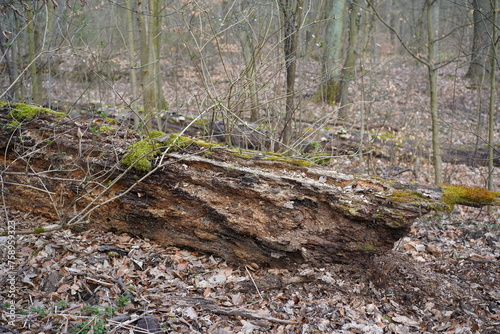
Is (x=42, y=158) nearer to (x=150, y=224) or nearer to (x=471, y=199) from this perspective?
(x=150, y=224)

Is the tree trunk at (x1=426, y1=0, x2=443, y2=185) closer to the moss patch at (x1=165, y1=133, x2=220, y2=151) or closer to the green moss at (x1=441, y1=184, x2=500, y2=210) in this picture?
the green moss at (x1=441, y1=184, x2=500, y2=210)

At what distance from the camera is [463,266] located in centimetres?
439

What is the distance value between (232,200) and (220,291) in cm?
99

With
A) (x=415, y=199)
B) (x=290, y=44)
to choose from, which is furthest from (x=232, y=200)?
(x=290, y=44)

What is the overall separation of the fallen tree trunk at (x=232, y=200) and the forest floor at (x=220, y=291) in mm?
207

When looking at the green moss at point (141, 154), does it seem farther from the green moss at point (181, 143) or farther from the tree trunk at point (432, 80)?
the tree trunk at point (432, 80)

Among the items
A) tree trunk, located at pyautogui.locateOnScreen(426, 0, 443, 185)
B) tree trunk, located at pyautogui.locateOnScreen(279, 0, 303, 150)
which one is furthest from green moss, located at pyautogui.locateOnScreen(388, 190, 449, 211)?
tree trunk, located at pyautogui.locateOnScreen(426, 0, 443, 185)

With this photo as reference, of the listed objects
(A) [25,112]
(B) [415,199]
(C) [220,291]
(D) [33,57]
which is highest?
(D) [33,57]

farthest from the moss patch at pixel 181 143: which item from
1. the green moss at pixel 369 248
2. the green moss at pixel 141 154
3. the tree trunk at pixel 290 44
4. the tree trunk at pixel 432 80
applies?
the tree trunk at pixel 432 80

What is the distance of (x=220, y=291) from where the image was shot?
12.2 ft

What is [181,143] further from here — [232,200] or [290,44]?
[290,44]

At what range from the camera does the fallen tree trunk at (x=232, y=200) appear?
3.79 meters

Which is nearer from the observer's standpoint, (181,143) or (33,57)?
(181,143)

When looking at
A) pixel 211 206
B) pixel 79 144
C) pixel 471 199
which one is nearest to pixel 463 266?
pixel 471 199
